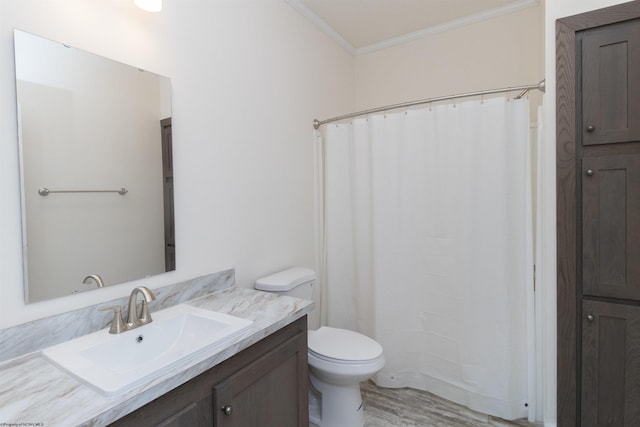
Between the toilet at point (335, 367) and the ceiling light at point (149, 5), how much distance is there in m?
1.40

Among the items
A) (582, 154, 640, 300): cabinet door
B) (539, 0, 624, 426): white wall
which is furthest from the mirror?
(582, 154, 640, 300): cabinet door

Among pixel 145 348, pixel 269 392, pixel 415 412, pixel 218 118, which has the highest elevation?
pixel 218 118

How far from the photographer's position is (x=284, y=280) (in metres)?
1.93

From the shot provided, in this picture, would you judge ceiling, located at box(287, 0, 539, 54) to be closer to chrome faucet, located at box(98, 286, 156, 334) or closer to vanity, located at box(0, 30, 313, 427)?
vanity, located at box(0, 30, 313, 427)

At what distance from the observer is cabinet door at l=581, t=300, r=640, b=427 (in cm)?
147

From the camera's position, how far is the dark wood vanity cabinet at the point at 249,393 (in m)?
0.94

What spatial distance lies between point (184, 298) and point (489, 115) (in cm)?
189

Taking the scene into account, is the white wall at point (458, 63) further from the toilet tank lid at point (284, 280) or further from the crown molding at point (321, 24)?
the toilet tank lid at point (284, 280)

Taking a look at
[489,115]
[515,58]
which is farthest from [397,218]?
[515,58]

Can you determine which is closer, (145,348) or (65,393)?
(65,393)

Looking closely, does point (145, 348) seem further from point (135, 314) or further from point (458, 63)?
point (458, 63)

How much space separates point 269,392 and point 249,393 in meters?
0.12

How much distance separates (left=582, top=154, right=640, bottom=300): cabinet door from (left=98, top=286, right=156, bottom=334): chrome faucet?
1918 mm

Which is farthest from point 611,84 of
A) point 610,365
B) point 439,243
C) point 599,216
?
point 610,365
